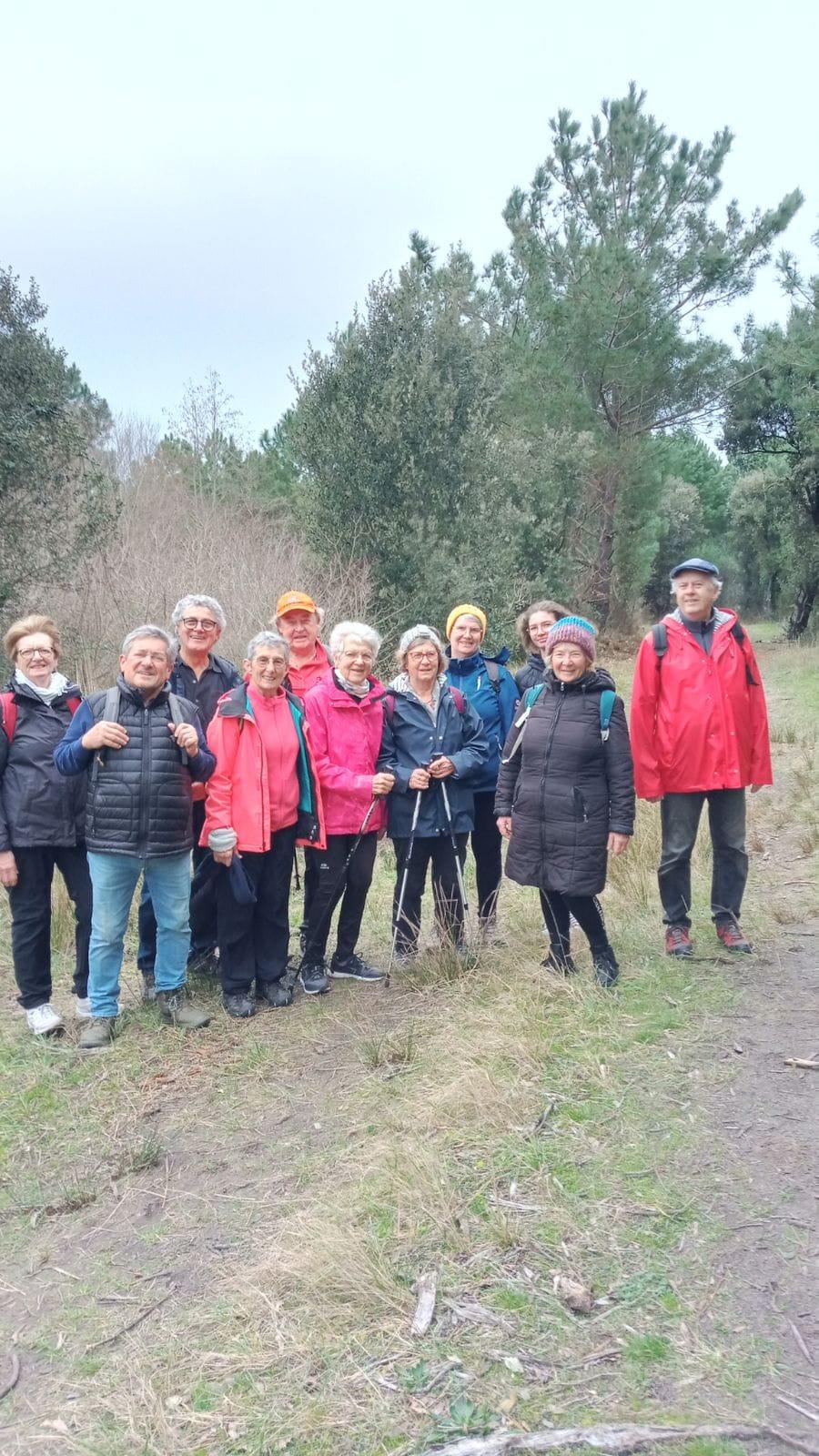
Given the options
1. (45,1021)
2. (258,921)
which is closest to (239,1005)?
(258,921)

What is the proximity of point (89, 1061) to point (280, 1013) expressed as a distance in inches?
36.9

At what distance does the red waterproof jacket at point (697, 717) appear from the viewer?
4.76 m

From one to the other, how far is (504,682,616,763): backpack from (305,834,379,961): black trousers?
1004mm

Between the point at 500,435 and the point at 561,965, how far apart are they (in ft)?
46.3

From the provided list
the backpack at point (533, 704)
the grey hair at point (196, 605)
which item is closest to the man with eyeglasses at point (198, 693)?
the grey hair at point (196, 605)

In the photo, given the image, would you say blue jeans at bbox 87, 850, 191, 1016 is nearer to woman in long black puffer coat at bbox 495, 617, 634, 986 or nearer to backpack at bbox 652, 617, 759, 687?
woman in long black puffer coat at bbox 495, 617, 634, 986

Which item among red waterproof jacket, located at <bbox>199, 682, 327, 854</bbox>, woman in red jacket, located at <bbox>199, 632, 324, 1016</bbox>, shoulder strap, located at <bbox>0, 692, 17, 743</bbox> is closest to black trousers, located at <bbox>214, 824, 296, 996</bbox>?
woman in red jacket, located at <bbox>199, 632, 324, 1016</bbox>

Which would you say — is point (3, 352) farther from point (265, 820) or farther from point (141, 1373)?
point (141, 1373)

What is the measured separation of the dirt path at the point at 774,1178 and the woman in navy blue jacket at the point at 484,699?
1.62 m

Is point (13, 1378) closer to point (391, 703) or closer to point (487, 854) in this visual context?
point (391, 703)

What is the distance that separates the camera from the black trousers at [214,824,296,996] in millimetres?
5020

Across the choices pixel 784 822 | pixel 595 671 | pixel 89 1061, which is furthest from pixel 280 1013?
pixel 784 822

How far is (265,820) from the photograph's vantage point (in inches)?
193

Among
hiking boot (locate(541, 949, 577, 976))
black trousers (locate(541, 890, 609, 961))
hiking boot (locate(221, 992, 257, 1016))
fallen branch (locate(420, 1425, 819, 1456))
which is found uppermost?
black trousers (locate(541, 890, 609, 961))
